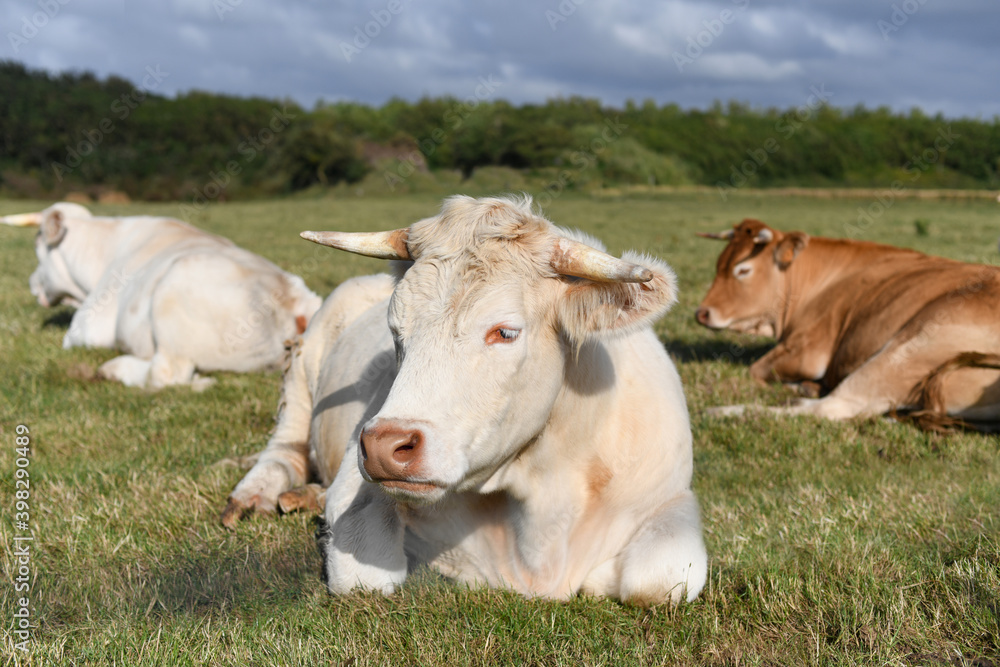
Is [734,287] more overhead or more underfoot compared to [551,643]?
more overhead

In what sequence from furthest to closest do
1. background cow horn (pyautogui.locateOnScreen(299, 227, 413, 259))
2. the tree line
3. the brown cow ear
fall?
the tree line
the brown cow ear
background cow horn (pyautogui.locateOnScreen(299, 227, 413, 259))

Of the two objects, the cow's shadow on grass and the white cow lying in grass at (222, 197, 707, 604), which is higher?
the white cow lying in grass at (222, 197, 707, 604)

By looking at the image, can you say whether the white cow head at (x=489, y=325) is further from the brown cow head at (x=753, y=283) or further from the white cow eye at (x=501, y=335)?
the brown cow head at (x=753, y=283)

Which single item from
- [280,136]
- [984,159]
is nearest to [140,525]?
[280,136]

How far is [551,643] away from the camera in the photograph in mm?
2684

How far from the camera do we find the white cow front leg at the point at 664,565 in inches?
112

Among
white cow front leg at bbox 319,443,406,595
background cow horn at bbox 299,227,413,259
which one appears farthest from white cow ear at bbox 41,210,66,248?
white cow front leg at bbox 319,443,406,595

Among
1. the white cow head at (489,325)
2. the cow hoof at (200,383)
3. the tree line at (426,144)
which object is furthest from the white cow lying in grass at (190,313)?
the tree line at (426,144)

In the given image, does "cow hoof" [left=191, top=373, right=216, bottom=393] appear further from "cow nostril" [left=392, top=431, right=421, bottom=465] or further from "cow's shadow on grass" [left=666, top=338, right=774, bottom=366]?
"cow nostril" [left=392, top=431, right=421, bottom=465]

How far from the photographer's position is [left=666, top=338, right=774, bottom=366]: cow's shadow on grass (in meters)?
7.93

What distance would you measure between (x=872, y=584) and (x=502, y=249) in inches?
70.7

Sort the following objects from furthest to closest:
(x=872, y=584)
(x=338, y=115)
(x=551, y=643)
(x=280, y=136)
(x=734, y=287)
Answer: (x=338, y=115), (x=280, y=136), (x=734, y=287), (x=872, y=584), (x=551, y=643)

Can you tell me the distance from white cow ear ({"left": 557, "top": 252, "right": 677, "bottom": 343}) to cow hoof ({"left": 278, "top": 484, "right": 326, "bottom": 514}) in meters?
1.81

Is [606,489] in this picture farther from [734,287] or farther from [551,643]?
[734,287]
